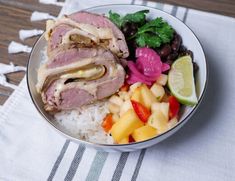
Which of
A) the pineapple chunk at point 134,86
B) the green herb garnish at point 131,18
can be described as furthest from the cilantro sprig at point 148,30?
the pineapple chunk at point 134,86

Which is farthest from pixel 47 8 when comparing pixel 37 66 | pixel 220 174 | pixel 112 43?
pixel 220 174

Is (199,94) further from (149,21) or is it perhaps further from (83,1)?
(83,1)

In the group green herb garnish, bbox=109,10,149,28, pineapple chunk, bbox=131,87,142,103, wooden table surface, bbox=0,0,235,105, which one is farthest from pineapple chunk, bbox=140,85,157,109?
wooden table surface, bbox=0,0,235,105

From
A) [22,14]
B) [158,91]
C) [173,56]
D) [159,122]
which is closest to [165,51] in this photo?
[173,56]

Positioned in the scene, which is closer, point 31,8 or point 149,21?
point 149,21

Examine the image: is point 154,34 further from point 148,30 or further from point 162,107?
point 162,107

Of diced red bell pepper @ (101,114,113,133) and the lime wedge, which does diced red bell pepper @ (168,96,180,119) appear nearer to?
the lime wedge

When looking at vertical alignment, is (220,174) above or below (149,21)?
below
